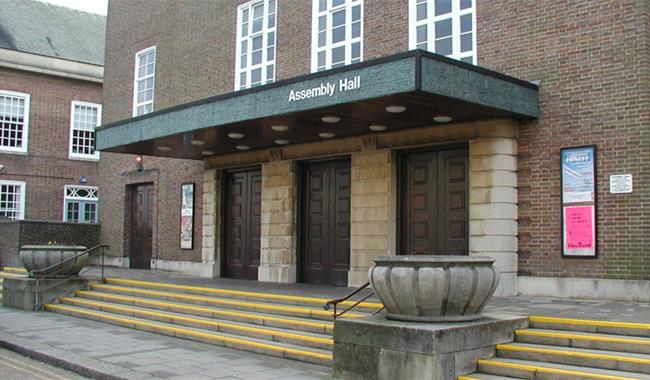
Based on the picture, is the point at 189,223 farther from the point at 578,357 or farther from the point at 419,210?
the point at 578,357

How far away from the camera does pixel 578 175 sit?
11.3 metres

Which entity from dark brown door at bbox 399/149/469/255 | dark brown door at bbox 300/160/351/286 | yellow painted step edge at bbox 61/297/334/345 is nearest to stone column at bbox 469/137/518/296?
dark brown door at bbox 399/149/469/255

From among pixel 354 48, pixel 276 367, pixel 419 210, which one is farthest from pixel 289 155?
pixel 276 367

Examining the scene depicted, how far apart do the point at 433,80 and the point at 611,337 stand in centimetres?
431

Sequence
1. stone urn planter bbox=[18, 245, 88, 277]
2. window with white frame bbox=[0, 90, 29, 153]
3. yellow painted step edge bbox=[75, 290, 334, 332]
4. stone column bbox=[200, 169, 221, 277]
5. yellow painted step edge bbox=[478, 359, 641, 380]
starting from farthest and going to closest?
1. window with white frame bbox=[0, 90, 29, 153]
2. stone column bbox=[200, 169, 221, 277]
3. stone urn planter bbox=[18, 245, 88, 277]
4. yellow painted step edge bbox=[75, 290, 334, 332]
5. yellow painted step edge bbox=[478, 359, 641, 380]

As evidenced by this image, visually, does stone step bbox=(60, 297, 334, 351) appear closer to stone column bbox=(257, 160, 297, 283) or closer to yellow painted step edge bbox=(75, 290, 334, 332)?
yellow painted step edge bbox=(75, 290, 334, 332)

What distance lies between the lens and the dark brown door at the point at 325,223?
1505 cm

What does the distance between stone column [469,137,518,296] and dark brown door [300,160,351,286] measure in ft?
11.9

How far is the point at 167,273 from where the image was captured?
755 inches

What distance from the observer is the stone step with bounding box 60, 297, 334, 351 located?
31.6 ft

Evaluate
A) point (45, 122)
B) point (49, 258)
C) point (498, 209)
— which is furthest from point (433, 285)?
point (45, 122)

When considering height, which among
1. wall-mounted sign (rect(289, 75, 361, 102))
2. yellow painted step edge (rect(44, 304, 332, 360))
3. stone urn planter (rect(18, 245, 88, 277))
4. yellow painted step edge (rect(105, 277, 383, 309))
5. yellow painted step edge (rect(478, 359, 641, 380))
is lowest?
yellow painted step edge (rect(44, 304, 332, 360))

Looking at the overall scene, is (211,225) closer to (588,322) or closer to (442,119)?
(442,119)

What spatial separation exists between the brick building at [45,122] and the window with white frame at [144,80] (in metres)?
6.46
